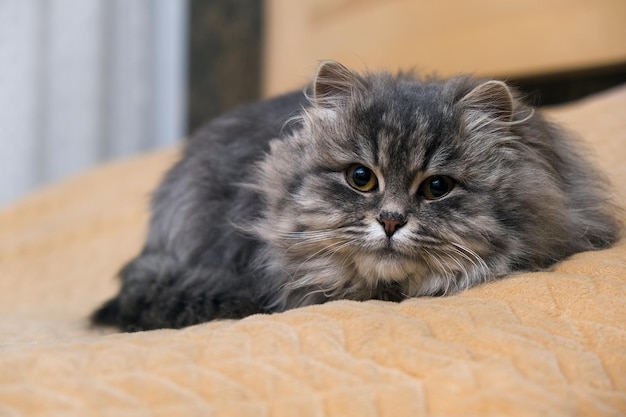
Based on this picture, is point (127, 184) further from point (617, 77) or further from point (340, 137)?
point (617, 77)

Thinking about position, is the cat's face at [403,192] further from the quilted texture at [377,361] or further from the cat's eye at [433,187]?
the quilted texture at [377,361]

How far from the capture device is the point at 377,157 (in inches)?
55.6

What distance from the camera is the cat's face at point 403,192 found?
4.46 ft

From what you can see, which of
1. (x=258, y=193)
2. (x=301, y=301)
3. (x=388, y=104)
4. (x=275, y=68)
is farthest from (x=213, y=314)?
(x=275, y=68)

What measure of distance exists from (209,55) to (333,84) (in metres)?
2.97

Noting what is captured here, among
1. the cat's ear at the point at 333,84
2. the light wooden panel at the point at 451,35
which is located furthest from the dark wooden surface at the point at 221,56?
the cat's ear at the point at 333,84

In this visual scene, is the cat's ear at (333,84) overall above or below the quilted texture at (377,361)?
above

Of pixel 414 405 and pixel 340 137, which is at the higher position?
pixel 340 137

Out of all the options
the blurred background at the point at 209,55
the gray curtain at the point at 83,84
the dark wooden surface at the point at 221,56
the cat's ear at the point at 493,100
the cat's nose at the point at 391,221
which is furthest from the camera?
the dark wooden surface at the point at 221,56

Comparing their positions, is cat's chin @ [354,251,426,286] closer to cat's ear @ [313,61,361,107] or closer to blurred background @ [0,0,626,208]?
cat's ear @ [313,61,361,107]

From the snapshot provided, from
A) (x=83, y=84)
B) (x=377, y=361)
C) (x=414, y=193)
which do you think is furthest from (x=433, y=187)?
(x=83, y=84)

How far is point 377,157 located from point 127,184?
76.2 inches

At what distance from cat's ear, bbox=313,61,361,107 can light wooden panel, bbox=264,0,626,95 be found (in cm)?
95

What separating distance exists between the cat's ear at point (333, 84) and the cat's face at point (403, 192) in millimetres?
12
